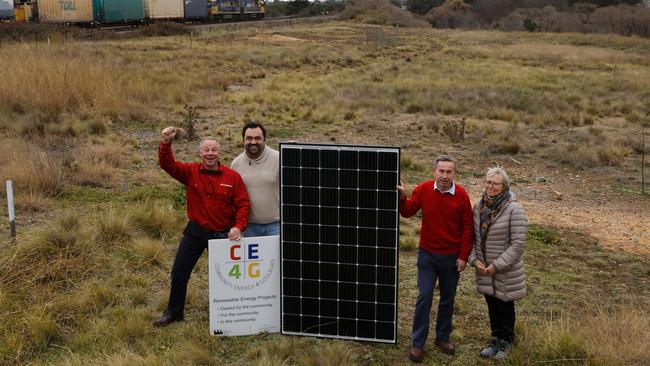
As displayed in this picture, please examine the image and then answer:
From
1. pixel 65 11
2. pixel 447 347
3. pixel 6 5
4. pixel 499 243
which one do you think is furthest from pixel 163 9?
pixel 499 243

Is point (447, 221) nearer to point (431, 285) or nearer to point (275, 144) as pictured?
point (431, 285)

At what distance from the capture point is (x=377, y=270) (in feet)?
18.6

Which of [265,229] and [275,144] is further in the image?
[275,144]

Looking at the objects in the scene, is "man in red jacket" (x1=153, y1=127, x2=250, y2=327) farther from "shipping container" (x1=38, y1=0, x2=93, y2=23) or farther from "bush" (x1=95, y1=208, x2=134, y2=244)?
"shipping container" (x1=38, y1=0, x2=93, y2=23)

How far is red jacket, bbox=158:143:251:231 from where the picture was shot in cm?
579

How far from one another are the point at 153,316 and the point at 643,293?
5682 mm

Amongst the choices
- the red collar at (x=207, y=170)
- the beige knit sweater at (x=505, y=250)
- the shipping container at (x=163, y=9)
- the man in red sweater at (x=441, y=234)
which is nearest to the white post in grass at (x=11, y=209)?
the red collar at (x=207, y=170)

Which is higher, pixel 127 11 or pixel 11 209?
pixel 127 11

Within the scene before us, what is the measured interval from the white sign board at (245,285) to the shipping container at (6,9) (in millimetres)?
48684

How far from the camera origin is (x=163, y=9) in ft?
201

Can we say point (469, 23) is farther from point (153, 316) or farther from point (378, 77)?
point (153, 316)

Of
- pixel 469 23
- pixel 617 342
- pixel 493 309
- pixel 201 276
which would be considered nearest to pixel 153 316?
pixel 201 276

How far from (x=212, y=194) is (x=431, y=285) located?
212cm

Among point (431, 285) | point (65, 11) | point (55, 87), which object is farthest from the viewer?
point (65, 11)
